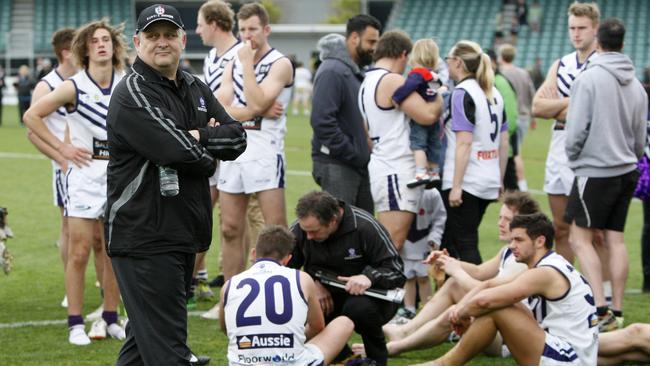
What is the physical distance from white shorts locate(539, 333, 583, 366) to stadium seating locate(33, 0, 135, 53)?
146 feet

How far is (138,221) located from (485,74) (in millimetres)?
3721

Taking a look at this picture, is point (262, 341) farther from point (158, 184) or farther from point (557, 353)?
point (557, 353)

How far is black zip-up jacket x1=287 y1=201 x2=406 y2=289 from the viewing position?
19.9ft

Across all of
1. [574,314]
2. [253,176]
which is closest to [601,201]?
[574,314]

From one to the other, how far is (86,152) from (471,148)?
2673 mm

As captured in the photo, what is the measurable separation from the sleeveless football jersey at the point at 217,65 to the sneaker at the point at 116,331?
185cm

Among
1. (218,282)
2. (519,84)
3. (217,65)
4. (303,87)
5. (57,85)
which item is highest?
(217,65)

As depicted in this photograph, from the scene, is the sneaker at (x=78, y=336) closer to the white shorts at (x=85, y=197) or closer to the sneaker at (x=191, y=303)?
the white shorts at (x=85, y=197)

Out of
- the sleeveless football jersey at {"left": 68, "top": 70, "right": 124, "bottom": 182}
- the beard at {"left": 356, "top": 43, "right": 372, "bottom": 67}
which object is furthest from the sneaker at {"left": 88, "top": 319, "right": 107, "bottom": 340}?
the beard at {"left": 356, "top": 43, "right": 372, "bottom": 67}

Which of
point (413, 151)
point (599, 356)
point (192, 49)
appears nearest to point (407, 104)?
point (413, 151)

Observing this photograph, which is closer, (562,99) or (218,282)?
(562,99)

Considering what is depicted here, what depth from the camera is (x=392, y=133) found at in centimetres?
716

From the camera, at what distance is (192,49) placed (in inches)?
1825

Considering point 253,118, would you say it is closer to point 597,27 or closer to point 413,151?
point 413,151
